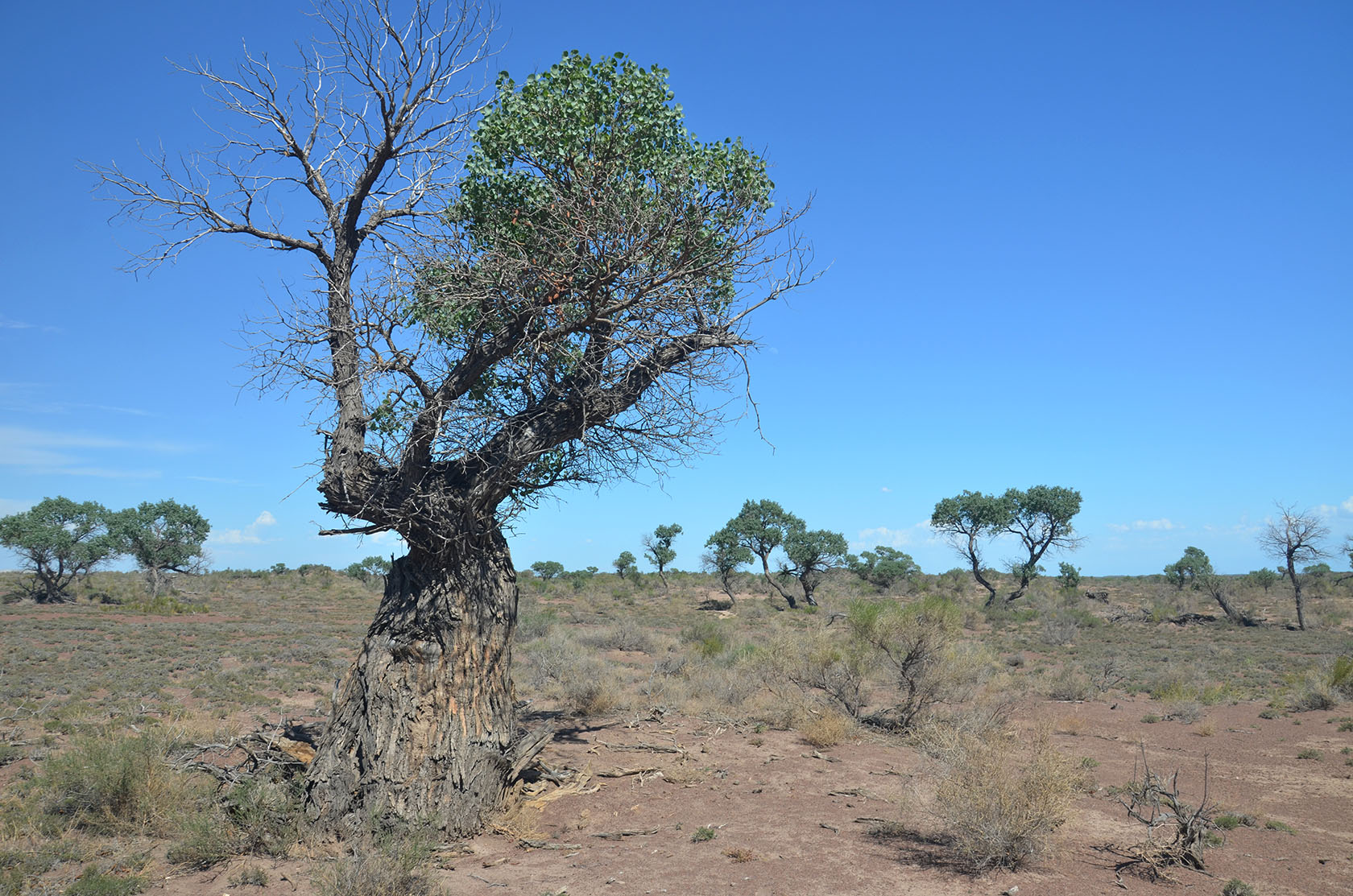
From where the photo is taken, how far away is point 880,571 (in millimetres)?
49938

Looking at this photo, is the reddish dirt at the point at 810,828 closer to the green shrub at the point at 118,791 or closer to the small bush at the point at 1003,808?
the small bush at the point at 1003,808

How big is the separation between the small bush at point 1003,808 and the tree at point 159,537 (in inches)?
1730

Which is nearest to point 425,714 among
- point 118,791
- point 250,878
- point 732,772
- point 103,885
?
point 250,878

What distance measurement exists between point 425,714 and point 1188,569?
58.4 metres

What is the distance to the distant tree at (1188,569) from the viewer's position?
1970 inches

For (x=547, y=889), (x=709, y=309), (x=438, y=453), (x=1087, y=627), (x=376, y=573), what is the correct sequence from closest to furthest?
(x=547, y=889), (x=438, y=453), (x=709, y=309), (x=1087, y=627), (x=376, y=573)

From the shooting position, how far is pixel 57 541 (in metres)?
36.3

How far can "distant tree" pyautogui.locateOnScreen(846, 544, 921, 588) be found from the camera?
49.9 metres

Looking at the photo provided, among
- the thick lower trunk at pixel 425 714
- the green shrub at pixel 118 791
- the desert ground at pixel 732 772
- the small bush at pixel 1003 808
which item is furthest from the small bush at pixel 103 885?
the small bush at pixel 1003 808

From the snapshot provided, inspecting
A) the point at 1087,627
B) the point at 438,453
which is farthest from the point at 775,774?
the point at 1087,627

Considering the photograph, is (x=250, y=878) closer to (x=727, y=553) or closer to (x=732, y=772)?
(x=732, y=772)

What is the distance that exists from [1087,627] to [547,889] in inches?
1330

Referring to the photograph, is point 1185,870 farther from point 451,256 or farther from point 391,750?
point 451,256

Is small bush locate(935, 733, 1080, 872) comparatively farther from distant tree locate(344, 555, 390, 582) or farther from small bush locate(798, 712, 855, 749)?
distant tree locate(344, 555, 390, 582)
